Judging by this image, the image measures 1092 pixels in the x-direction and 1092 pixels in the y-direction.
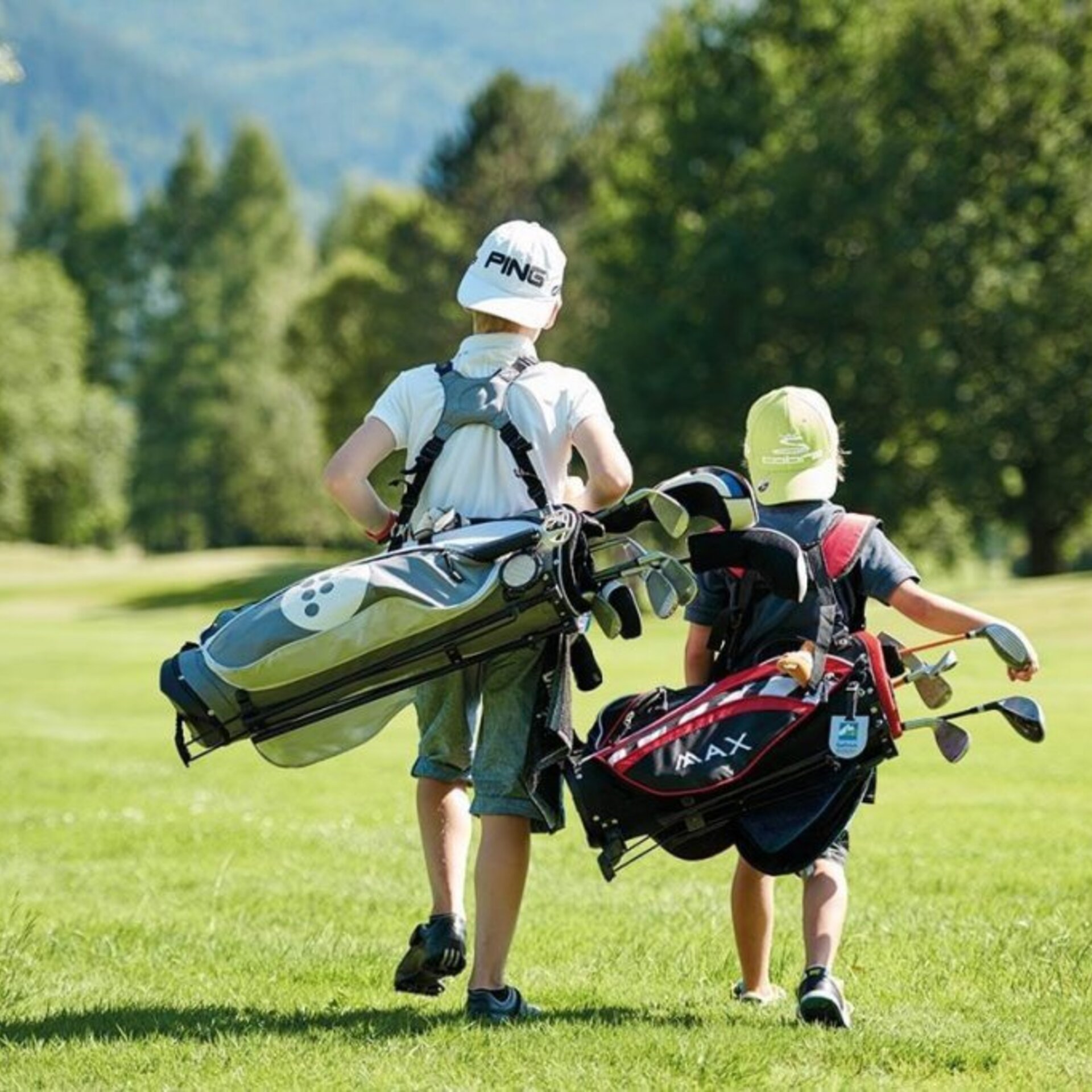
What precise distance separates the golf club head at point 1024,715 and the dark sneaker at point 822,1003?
0.83 meters

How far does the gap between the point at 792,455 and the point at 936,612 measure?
604 mm

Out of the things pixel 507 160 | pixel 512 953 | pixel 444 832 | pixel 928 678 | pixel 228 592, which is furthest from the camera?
pixel 507 160

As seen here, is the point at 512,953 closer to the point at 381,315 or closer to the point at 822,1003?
the point at 822,1003

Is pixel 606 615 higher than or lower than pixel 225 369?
lower

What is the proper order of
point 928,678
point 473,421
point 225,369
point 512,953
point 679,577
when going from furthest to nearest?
point 225,369 → point 512,953 → point 473,421 → point 928,678 → point 679,577

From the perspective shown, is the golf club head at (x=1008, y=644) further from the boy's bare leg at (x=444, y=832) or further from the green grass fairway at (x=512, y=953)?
the boy's bare leg at (x=444, y=832)

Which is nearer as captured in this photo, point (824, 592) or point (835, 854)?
point (824, 592)

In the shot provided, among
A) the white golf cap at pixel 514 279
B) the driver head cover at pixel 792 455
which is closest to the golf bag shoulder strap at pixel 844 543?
the driver head cover at pixel 792 455

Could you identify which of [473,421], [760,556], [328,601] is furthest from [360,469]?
[760,556]

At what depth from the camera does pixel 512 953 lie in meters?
7.22

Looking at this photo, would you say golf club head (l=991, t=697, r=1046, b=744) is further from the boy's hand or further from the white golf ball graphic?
the white golf ball graphic

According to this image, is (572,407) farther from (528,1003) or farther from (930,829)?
(930,829)

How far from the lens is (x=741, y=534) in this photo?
18.2 ft

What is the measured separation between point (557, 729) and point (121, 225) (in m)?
93.8
